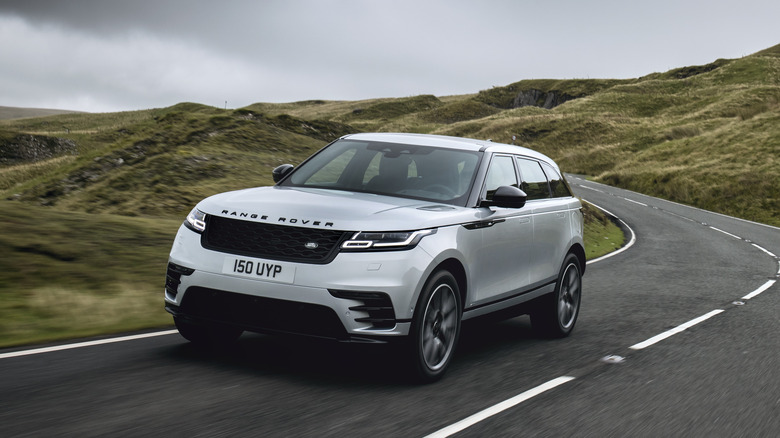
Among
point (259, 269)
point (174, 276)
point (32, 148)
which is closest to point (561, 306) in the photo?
point (259, 269)

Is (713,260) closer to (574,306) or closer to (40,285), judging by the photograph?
(574,306)

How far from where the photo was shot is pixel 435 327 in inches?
232

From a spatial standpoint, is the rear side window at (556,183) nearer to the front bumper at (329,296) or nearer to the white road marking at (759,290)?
the front bumper at (329,296)

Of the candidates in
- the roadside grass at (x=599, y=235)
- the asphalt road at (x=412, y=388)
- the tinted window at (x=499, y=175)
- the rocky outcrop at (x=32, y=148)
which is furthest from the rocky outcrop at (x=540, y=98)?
the tinted window at (x=499, y=175)

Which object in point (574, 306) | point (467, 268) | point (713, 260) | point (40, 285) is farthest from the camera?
point (713, 260)

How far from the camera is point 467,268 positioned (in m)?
6.13

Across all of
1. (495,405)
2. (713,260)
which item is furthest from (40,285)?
(713,260)

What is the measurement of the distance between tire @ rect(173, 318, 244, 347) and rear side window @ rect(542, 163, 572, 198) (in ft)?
11.9

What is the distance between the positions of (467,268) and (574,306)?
2.97 metres

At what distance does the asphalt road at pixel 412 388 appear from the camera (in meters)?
4.72

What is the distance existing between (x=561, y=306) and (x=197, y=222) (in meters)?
4.07

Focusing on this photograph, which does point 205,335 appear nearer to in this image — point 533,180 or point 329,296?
point 329,296

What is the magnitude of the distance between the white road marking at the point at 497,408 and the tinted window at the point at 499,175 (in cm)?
157

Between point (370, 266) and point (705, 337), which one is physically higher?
point (370, 266)
